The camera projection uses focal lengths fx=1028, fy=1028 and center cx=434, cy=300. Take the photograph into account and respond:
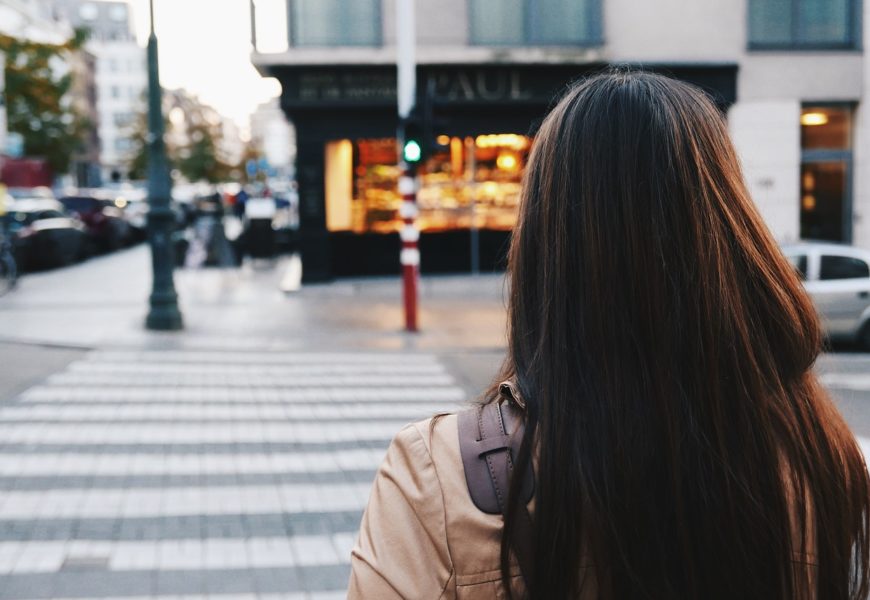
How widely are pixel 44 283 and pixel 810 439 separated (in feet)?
75.6

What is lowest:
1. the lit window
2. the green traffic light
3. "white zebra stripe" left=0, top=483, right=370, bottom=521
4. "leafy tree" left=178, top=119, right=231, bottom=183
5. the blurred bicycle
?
"white zebra stripe" left=0, top=483, right=370, bottom=521

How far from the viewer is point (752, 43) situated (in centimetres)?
2091

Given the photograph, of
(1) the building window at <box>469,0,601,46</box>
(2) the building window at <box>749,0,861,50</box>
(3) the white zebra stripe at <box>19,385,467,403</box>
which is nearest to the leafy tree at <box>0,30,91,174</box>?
(1) the building window at <box>469,0,601,46</box>

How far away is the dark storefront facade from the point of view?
20.3m

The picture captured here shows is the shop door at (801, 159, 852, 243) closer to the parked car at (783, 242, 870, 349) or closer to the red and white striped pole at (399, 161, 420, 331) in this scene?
the parked car at (783, 242, 870, 349)

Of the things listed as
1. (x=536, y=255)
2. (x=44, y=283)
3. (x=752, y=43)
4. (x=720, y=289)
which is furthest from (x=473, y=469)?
(x=44, y=283)

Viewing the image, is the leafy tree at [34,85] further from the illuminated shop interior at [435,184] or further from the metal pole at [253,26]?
the illuminated shop interior at [435,184]

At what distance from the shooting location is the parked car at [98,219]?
106 ft

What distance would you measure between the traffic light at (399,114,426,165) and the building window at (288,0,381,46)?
645 cm

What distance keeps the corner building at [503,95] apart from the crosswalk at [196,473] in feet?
31.4

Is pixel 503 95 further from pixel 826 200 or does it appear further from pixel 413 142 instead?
pixel 826 200

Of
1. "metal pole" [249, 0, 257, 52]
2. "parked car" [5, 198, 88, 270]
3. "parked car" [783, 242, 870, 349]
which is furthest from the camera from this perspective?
"parked car" [5, 198, 88, 270]

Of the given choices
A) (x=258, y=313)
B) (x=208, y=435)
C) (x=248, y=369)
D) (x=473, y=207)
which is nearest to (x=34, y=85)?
(x=473, y=207)

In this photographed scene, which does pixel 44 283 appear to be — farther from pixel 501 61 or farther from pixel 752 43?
pixel 752 43
